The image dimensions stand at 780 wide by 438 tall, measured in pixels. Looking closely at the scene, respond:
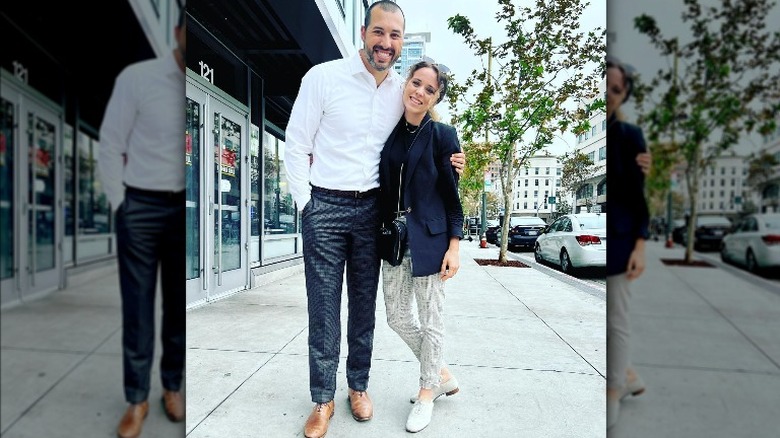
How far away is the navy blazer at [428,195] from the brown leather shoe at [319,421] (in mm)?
668

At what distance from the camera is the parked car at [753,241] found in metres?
0.61

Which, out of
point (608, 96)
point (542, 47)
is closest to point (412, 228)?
point (608, 96)

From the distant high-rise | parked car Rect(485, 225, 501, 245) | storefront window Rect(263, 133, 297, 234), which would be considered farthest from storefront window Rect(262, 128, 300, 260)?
parked car Rect(485, 225, 501, 245)

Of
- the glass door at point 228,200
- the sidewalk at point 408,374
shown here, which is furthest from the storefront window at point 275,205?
the sidewalk at point 408,374

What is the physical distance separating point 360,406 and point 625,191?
1.76 metres

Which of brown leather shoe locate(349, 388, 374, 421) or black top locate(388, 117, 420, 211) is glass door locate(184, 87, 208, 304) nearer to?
brown leather shoe locate(349, 388, 374, 421)

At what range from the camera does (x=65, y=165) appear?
57 cm

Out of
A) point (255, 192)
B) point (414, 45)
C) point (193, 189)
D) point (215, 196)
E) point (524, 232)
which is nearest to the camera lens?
A: point (414, 45)

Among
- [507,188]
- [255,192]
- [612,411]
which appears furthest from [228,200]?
[507,188]

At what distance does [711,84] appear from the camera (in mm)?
626

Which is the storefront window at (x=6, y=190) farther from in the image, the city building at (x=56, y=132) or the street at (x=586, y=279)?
the street at (x=586, y=279)

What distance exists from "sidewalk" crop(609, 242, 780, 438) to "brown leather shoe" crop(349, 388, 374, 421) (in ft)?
5.20

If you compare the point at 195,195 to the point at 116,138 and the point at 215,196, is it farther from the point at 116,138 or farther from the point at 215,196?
the point at 116,138

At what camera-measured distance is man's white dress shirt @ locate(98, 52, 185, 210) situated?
1.96ft
